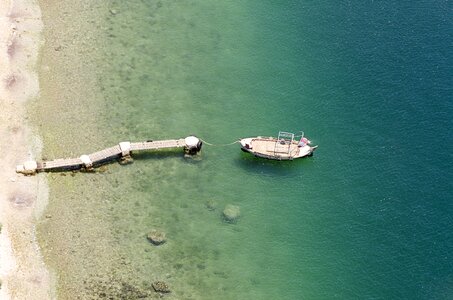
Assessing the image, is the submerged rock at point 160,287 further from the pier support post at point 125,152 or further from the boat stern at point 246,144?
the boat stern at point 246,144

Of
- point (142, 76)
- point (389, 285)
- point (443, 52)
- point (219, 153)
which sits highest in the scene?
point (443, 52)

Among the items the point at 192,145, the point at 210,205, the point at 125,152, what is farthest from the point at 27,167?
the point at 210,205

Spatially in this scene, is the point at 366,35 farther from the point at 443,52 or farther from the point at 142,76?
the point at 142,76

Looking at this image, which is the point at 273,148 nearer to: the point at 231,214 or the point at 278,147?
the point at 278,147

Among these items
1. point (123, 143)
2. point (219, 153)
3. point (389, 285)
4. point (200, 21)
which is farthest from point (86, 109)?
point (389, 285)

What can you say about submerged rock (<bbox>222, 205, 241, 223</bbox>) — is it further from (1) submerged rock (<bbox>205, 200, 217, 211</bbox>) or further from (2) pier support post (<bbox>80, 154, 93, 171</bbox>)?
(2) pier support post (<bbox>80, 154, 93, 171</bbox>)
